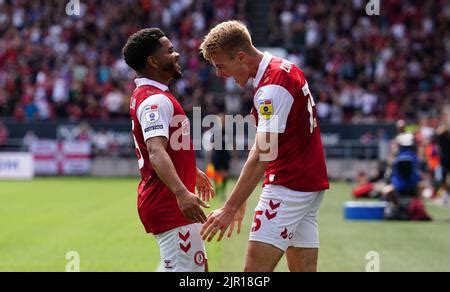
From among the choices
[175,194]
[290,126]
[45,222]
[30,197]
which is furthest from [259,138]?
[30,197]

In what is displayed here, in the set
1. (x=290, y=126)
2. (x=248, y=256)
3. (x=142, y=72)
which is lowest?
(x=248, y=256)

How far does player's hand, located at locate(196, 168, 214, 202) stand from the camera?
7.15 meters

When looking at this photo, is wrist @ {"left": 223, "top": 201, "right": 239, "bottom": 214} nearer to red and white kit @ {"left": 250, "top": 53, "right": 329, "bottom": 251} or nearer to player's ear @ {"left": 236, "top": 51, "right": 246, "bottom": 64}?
red and white kit @ {"left": 250, "top": 53, "right": 329, "bottom": 251}

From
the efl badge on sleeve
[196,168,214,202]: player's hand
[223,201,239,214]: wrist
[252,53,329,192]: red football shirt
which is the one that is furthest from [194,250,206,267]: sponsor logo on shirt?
the efl badge on sleeve

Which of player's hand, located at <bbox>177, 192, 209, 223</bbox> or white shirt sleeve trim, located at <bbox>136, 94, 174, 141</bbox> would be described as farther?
white shirt sleeve trim, located at <bbox>136, 94, 174, 141</bbox>

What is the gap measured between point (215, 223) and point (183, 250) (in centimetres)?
31

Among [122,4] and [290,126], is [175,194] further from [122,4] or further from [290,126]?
[122,4]

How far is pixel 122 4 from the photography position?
127 feet

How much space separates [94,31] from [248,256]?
107ft

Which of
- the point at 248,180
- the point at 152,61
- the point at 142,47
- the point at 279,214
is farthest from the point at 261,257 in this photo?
the point at 142,47

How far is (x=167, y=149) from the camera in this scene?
6.27 meters

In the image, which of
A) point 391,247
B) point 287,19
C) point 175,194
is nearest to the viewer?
point 175,194

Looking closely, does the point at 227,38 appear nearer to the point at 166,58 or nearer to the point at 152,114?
the point at 166,58

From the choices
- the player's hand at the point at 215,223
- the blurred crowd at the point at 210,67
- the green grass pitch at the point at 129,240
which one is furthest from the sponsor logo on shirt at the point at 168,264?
the blurred crowd at the point at 210,67
